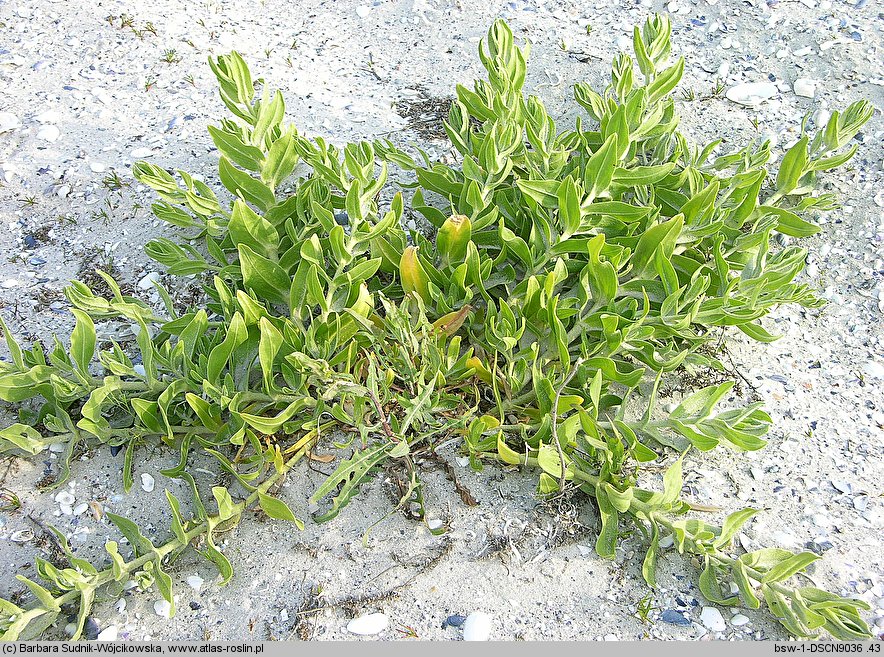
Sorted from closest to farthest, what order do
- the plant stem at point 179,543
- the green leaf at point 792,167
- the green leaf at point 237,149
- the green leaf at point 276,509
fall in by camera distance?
the plant stem at point 179,543 < the green leaf at point 276,509 < the green leaf at point 237,149 < the green leaf at point 792,167

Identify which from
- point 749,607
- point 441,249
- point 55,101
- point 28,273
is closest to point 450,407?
point 441,249

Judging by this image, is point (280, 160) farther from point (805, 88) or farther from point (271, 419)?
point (805, 88)

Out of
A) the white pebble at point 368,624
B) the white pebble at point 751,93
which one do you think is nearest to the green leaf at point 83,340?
the white pebble at point 368,624

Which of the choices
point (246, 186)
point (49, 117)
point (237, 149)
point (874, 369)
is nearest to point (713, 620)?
point (874, 369)

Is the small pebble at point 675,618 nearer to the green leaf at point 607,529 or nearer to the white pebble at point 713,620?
the white pebble at point 713,620

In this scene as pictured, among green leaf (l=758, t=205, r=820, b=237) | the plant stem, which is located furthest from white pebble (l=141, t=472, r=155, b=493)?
green leaf (l=758, t=205, r=820, b=237)
